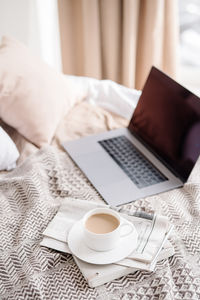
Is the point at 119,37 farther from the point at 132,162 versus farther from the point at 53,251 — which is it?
the point at 53,251

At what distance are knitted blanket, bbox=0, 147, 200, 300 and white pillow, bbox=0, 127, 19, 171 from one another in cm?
5

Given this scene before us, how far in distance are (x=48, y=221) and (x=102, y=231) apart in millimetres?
187

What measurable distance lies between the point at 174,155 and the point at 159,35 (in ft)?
3.68

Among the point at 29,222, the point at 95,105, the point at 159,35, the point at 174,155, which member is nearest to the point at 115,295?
the point at 29,222

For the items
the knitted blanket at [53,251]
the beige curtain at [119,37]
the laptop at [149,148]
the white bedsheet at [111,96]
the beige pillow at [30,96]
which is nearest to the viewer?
the knitted blanket at [53,251]

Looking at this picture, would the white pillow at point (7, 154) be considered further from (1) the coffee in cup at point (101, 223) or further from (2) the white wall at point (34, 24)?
(2) the white wall at point (34, 24)

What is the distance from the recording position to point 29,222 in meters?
1.02

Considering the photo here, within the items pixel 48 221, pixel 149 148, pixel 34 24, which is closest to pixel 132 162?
pixel 149 148

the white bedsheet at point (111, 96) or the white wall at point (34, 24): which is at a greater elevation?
the white wall at point (34, 24)

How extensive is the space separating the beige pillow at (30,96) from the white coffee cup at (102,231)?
0.54 metres

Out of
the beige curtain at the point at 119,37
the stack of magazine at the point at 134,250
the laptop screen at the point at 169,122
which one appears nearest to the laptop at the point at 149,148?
the laptop screen at the point at 169,122

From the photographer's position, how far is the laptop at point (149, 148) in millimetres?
1186

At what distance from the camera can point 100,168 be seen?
128 cm

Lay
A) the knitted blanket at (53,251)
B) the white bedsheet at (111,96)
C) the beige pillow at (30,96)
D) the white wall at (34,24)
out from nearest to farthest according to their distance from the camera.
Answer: the knitted blanket at (53,251) → the beige pillow at (30,96) → the white bedsheet at (111,96) → the white wall at (34,24)
